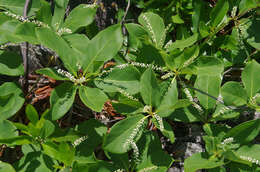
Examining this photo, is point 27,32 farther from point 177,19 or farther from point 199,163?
point 199,163

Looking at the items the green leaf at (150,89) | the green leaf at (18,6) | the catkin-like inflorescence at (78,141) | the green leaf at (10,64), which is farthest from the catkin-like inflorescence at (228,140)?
the green leaf at (18,6)

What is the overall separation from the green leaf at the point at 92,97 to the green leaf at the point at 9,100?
1.82 feet

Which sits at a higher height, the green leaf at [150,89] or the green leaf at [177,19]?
the green leaf at [177,19]

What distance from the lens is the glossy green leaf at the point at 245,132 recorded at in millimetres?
1846

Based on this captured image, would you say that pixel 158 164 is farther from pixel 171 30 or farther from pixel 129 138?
pixel 171 30

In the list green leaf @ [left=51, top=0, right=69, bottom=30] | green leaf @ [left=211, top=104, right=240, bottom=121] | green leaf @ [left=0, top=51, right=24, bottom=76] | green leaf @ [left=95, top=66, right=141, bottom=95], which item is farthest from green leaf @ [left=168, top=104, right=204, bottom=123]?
green leaf @ [left=0, top=51, right=24, bottom=76]

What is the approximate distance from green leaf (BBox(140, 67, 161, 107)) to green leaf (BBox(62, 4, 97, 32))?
61cm

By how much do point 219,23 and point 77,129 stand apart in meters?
1.38

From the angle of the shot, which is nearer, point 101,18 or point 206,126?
point 206,126

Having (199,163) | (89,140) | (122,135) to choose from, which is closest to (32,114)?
(89,140)

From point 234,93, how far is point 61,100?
1.13 m

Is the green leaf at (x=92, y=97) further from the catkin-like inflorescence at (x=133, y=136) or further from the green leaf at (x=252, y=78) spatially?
the green leaf at (x=252, y=78)

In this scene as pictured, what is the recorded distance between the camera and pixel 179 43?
204 centimetres

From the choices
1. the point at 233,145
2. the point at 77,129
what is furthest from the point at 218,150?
the point at 77,129
